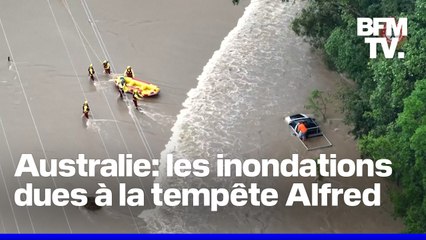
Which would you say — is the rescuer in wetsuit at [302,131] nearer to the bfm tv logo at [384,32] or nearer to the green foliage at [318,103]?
the green foliage at [318,103]

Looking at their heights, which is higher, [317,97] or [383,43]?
[383,43]

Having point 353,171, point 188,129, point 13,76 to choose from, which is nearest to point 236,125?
point 188,129

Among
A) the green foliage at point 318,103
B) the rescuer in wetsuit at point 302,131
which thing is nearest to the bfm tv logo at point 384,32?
the green foliage at point 318,103

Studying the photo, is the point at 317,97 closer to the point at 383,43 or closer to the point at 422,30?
the point at 383,43

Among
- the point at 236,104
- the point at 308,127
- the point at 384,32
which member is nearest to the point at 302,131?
the point at 308,127

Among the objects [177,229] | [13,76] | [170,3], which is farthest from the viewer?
[170,3]
